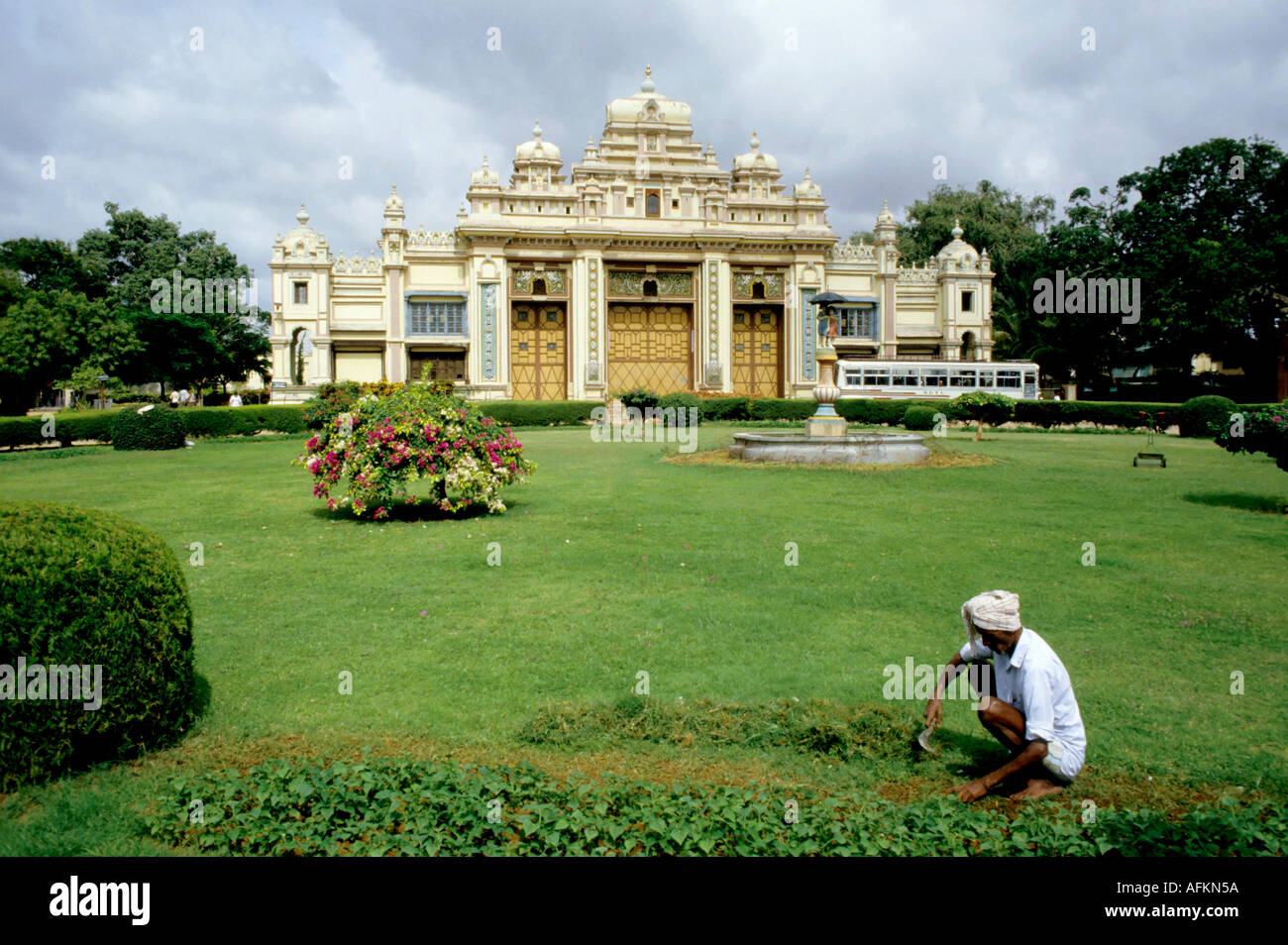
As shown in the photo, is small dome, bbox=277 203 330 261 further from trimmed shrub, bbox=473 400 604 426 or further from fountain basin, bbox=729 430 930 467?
fountain basin, bbox=729 430 930 467

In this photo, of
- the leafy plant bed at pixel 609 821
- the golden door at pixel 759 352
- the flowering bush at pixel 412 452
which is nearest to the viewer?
the leafy plant bed at pixel 609 821

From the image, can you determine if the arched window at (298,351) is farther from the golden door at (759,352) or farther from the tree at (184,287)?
the golden door at (759,352)

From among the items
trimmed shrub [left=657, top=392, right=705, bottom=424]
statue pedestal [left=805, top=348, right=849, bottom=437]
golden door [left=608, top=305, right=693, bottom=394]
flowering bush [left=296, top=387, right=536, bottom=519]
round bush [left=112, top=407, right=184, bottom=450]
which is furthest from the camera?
golden door [left=608, top=305, right=693, bottom=394]

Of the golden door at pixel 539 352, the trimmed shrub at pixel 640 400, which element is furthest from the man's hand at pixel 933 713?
the golden door at pixel 539 352

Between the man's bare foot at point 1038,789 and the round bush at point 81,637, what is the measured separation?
4.52 m

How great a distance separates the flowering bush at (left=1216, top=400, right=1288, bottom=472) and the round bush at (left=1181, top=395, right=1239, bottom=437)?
18.3m


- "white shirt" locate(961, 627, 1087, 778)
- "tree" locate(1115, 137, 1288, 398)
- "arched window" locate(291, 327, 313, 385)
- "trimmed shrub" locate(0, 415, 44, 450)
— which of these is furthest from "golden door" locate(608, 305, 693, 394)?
"white shirt" locate(961, 627, 1087, 778)

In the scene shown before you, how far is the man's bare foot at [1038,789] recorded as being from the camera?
4.18 metres

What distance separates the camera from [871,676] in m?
5.84

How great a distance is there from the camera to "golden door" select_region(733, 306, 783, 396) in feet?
145

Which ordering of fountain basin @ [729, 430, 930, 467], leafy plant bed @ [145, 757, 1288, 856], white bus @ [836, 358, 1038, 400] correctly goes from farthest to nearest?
1. white bus @ [836, 358, 1038, 400]
2. fountain basin @ [729, 430, 930, 467]
3. leafy plant bed @ [145, 757, 1288, 856]
